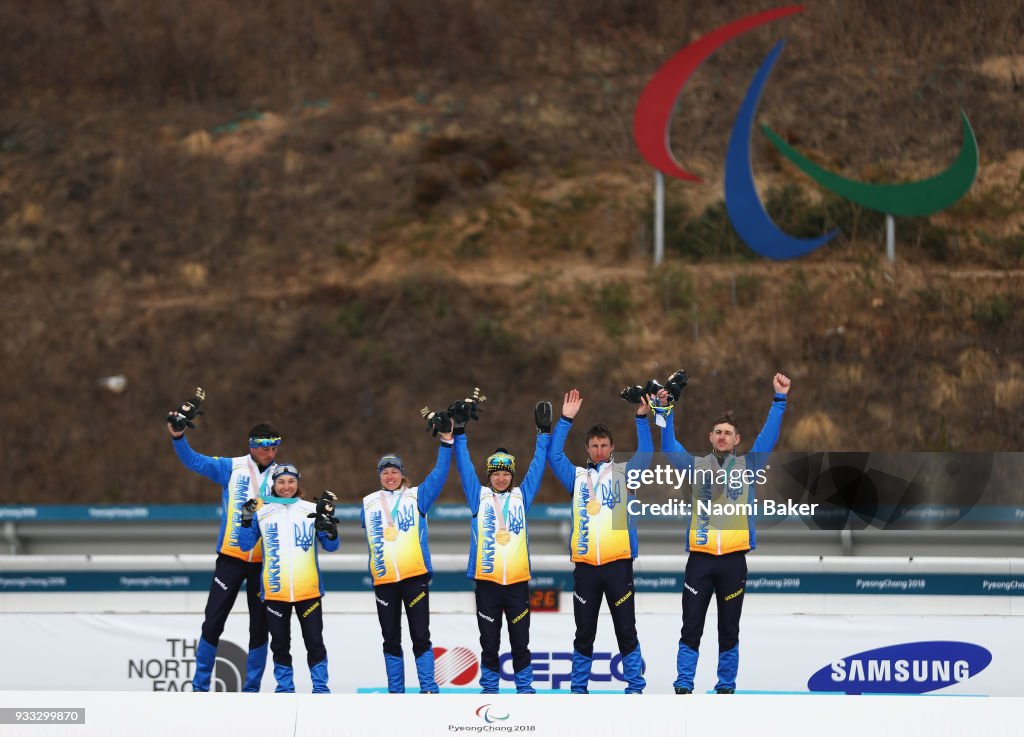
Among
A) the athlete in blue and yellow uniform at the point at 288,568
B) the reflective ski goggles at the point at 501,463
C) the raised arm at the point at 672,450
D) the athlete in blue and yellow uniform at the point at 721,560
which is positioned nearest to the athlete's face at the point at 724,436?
the athlete in blue and yellow uniform at the point at 721,560

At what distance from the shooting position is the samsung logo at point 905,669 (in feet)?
30.9

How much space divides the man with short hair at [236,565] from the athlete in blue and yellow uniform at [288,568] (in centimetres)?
23

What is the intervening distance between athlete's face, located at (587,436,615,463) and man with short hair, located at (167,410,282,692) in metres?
2.16

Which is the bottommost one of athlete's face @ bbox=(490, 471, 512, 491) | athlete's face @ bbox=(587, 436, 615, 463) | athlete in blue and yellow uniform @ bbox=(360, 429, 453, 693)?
athlete in blue and yellow uniform @ bbox=(360, 429, 453, 693)

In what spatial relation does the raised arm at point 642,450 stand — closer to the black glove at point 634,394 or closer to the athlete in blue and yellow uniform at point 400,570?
the black glove at point 634,394

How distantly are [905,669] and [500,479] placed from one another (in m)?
3.66

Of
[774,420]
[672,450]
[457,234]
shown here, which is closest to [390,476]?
[672,450]

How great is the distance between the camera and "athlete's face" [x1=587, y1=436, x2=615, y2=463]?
27.1ft

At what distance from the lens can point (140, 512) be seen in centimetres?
1941

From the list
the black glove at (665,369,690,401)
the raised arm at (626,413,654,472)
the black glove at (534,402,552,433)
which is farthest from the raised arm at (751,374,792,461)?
the black glove at (534,402,552,433)

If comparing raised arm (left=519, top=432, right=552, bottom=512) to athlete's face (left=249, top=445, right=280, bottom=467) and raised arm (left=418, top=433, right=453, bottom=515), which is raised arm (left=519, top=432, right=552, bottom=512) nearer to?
raised arm (left=418, top=433, right=453, bottom=515)

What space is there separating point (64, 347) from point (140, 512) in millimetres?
10869

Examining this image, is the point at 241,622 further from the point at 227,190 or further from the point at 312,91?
the point at 312,91

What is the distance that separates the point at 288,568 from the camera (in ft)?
26.9
